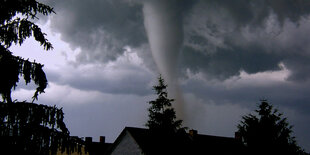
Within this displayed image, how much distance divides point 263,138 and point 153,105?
12.1 m

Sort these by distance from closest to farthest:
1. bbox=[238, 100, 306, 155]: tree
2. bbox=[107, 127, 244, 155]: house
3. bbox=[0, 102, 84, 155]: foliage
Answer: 1. bbox=[0, 102, 84, 155]: foliage
2. bbox=[238, 100, 306, 155]: tree
3. bbox=[107, 127, 244, 155]: house

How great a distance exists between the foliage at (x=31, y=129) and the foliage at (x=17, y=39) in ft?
0.93

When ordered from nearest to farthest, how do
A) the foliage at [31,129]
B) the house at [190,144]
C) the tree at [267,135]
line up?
the foliage at [31,129], the tree at [267,135], the house at [190,144]

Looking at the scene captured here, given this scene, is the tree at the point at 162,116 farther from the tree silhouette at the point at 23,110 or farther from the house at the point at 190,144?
the tree silhouette at the point at 23,110

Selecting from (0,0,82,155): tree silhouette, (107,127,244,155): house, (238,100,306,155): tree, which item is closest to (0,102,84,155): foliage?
(0,0,82,155): tree silhouette

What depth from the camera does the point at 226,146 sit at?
43.7 metres

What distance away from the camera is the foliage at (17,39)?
16.9 ft

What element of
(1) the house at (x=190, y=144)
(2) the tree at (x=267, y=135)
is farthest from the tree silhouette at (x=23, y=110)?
(1) the house at (x=190, y=144)

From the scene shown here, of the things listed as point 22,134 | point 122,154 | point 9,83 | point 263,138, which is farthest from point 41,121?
point 122,154

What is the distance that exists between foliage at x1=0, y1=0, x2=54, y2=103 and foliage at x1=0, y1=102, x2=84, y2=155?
0.93 ft

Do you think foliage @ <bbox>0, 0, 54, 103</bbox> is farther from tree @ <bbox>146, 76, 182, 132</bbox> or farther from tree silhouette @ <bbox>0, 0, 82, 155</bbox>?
tree @ <bbox>146, 76, 182, 132</bbox>

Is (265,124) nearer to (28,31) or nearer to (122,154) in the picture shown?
(28,31)

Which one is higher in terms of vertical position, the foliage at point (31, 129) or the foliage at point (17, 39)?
the foliage at point (17, 39)

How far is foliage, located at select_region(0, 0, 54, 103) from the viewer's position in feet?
16.9
